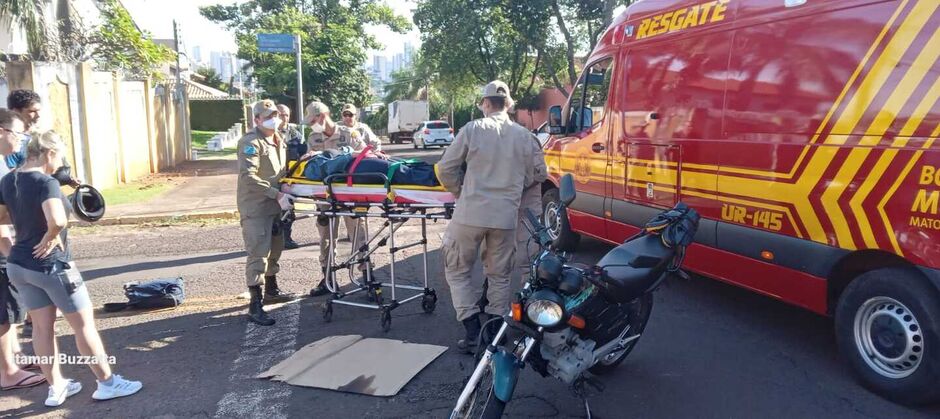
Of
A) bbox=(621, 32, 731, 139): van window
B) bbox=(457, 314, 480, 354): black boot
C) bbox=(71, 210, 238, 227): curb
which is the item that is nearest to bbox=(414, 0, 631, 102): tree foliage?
bbox=(71, 210, 238, 227): curb

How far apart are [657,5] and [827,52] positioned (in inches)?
78.2

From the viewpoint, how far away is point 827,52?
4152 millimetres

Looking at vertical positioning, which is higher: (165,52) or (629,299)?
(165,52)

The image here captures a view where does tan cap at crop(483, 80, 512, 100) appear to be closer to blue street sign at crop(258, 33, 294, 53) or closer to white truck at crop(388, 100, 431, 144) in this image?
blue street sign at crop(258, 33, 294, 53)

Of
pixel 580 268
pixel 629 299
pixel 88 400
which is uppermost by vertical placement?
pixel 580 268

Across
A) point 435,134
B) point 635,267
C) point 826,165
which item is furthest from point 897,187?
point 435,134

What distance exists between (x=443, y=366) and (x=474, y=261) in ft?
2.45

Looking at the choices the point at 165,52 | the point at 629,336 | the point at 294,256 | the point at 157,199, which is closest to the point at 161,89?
the point at 165,52

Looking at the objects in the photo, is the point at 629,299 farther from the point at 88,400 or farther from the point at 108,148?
the point at 108,148

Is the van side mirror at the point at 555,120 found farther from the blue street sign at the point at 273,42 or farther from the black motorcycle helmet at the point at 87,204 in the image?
the blue street sign at the point at 273,42

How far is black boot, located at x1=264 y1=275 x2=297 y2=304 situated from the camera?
6.05 meters

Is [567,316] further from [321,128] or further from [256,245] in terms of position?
[321,128]

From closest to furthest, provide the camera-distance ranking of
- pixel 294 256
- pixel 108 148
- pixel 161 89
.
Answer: pixel 294 256 < pixel 108 148 < pixel 161 89

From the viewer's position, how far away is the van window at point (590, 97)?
6707 millimetres
